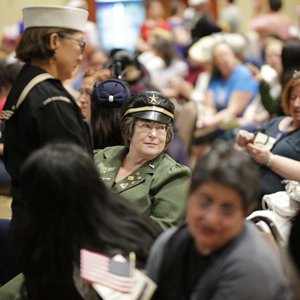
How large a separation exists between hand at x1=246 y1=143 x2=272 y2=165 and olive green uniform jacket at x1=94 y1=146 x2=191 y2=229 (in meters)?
0.57

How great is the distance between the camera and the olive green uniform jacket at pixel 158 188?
327cm

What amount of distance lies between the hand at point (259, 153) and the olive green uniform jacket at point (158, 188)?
57cm

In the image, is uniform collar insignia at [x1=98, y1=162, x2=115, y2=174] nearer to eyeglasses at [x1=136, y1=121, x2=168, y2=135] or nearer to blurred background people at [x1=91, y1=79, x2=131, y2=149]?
eyeglasses at [x1=136, y1=121, x2=168, y2=135]

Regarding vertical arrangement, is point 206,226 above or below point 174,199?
above

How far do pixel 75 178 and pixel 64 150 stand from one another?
121 mm

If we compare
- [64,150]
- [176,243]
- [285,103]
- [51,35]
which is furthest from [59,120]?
[285,103]

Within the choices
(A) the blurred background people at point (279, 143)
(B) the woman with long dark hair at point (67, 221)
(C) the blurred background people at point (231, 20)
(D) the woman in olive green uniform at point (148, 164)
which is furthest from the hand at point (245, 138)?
(C) the blurred background people at point (231, 20)

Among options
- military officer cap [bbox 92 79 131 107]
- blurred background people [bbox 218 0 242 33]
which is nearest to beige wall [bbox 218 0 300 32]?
blurred background people [bbox 218 0 242 33]

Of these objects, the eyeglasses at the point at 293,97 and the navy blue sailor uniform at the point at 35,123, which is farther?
the eyeglasses at the point at 293,97

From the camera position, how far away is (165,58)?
8.58 m

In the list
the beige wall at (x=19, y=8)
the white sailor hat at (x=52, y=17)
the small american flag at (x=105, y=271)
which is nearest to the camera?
the small american flag at (x=105, y=271)

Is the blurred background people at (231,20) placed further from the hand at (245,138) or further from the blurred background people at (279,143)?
the hand at (245,138)

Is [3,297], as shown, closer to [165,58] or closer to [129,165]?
[129,165]

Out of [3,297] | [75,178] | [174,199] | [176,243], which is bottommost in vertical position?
[3,297]
